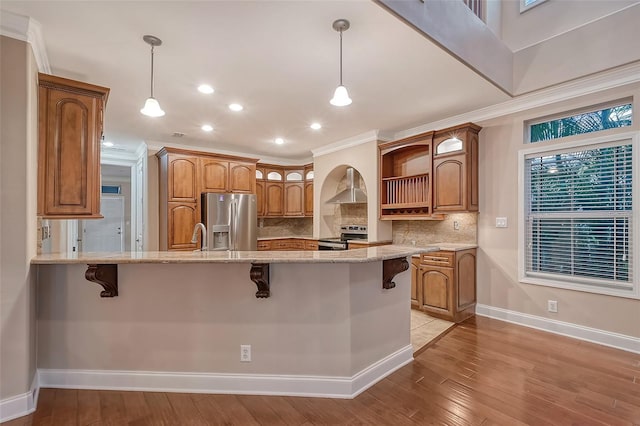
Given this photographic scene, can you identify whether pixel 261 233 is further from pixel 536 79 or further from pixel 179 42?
pixel 536 79

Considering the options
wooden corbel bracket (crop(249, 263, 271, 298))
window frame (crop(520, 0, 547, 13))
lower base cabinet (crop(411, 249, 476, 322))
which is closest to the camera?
wooden corbel bracket (crop(249, 263, 271, 298))

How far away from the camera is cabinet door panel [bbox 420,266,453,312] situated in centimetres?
380

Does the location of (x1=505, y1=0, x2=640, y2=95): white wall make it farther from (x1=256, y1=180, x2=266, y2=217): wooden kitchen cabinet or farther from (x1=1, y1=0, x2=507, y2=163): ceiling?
(x1=256, y1=180, x2=266, y2=217): wooden kitchen cabinet

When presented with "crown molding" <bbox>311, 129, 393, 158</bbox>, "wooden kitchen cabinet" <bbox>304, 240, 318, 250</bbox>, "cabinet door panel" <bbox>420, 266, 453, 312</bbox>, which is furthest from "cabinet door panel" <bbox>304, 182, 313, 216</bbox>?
"cabinet door panel" <bbox>420, 266, 453, 312</bbox>

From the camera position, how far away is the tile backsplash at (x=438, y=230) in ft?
13.8

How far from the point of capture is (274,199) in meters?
6.70

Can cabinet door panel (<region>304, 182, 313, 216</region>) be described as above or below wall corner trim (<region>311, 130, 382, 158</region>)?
below

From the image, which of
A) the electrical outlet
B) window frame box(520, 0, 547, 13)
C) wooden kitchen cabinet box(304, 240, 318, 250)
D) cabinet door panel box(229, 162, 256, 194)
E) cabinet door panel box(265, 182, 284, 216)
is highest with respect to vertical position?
window frame box(520, 0, 547, 13)

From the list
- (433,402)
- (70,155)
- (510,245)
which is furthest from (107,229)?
(510,245)

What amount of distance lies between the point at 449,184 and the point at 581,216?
4.61 ft

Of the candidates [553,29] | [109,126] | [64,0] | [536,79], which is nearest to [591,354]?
[536,79]

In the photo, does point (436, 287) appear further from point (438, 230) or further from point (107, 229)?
point (107, 229)

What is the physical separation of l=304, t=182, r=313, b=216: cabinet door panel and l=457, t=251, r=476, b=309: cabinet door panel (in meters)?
3.49

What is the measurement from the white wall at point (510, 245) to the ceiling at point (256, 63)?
48cm
